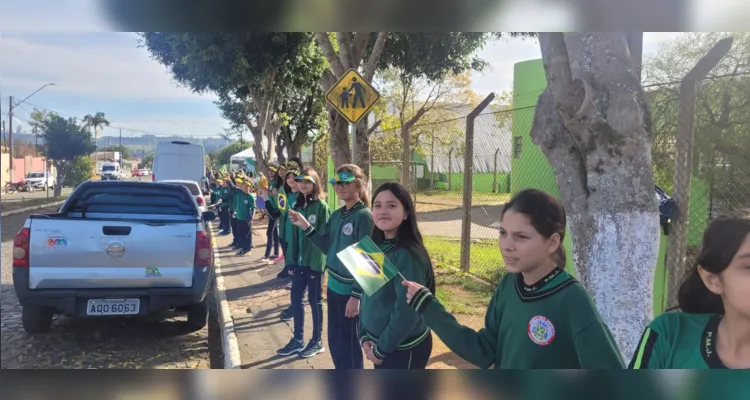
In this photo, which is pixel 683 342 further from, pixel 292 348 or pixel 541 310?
pixel 292 348

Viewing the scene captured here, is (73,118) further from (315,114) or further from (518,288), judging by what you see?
(315,114)

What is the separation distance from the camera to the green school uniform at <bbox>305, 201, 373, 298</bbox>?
12.0ft

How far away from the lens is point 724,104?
14.1 feet

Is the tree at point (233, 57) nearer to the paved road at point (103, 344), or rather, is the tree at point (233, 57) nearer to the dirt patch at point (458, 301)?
the paved road at point (103, 344)

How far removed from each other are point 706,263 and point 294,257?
146 inches

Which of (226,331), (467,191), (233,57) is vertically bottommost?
(226,331)

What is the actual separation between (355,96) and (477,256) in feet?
12.5

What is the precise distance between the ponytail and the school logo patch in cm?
43

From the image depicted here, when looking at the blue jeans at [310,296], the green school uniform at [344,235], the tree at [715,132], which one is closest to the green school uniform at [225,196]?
the blue jeans at [310,296]

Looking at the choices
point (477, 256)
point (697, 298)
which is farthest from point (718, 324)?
point (477, 256)

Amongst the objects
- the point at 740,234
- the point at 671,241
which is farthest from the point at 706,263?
the point at 671,241

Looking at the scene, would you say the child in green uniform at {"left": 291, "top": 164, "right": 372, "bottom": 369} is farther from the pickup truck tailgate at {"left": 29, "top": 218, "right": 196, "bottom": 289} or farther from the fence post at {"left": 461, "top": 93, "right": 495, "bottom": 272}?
the fence post at {"left": 461, "top": 93, "right": 495, "bottom": 272}

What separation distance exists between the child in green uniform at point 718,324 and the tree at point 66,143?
10.9 ft

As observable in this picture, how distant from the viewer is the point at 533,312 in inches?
74.5
